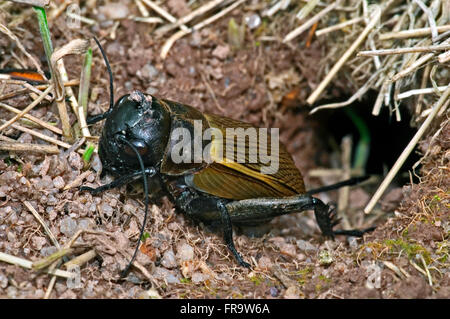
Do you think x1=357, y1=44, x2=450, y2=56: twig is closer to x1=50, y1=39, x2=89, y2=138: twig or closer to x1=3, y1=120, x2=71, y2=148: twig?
x1=50, y1=39, x2=89, y2=138: twig

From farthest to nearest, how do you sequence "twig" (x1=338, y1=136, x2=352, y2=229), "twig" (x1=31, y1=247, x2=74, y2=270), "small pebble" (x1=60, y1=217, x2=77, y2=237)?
"twig" (x1=338, y1=136, x2=352, y2=229) < "small pebble" (x1=60, y1=217, x2=77, y2=237) < "twig" (x1=31, y1=247, x2=74, y2=270)

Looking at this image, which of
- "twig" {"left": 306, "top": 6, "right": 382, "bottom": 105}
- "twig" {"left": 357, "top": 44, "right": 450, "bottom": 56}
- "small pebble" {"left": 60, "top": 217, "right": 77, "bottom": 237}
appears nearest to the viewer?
"small pebble" {"left": 60, "top": 217, "right": 77, "bottom": 237}

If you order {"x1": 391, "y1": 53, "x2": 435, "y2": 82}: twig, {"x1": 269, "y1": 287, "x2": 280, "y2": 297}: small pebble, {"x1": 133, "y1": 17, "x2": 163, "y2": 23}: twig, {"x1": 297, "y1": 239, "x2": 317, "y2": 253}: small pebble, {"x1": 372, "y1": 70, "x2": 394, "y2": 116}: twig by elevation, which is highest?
{"x1": 133, "y1": 17, "x2": 163, "y2": 23}: twig

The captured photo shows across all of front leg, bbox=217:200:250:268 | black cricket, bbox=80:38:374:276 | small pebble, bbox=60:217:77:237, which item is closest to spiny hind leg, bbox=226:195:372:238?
black cricket, bbox=80:38:374:276

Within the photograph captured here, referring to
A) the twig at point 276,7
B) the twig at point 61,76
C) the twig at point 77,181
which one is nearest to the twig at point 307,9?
the twig at point 276,7

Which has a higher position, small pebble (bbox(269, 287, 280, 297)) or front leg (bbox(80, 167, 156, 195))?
front leg (bbox(80, 167, 156, 195))

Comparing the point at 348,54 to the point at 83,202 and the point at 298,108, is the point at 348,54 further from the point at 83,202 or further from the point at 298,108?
the point at 83,202
